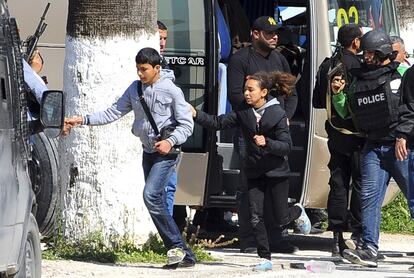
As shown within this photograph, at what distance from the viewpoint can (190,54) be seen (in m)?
11.4

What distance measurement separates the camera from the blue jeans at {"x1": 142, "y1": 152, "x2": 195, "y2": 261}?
9438 millimetres

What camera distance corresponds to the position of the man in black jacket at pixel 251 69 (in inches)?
426

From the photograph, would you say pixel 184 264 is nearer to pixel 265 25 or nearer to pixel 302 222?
pixel 302 222

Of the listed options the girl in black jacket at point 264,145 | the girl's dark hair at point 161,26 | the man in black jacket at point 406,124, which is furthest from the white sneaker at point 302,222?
the girl's dark hair at point 161,26

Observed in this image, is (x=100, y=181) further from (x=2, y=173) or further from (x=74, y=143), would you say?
(x=2, y=173)

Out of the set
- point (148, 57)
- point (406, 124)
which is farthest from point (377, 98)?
point (148, 57)

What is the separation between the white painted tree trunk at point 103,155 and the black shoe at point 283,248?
1.20 meters

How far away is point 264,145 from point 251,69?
4.14 ft

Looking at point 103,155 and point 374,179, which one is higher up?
point 103,155

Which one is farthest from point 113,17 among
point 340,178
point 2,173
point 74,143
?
point 2,173

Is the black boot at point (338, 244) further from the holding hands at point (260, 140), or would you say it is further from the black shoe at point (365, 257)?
the holding hands at point (260, 140)

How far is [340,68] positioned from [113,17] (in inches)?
75.9

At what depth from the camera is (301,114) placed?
11703mm

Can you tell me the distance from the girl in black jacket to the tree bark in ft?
2.33
